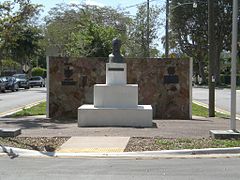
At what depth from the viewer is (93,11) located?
6303 centimetres

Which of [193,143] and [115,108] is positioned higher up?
[115,108]

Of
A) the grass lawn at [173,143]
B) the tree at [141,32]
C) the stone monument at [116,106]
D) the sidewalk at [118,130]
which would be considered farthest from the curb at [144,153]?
the tree at [141,32]

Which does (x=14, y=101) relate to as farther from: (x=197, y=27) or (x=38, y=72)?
(x=38, y=72)

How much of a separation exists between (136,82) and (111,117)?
419 cm

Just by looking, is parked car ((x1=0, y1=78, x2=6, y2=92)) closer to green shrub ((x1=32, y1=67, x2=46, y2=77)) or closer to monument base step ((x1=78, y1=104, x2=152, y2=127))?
monument base step ((x1=78, y1=104, x2=152, y2=127))

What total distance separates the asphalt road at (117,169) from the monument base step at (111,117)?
17.9ft

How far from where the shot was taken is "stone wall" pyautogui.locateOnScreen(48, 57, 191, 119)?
19328mm

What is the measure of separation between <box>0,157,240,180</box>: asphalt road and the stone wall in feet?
30.5

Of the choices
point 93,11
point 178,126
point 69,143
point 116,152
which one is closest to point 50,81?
point 178,126

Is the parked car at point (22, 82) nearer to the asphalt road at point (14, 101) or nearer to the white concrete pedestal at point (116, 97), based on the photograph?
the asphalt road at point (14, 101)

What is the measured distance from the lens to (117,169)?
8.98 metres

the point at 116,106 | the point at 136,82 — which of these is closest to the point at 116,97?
the point at 116,106

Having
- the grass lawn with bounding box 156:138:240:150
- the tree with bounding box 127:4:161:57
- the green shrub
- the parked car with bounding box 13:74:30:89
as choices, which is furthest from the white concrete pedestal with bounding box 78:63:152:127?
the green shrub

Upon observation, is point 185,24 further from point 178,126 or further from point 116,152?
point 116,152
